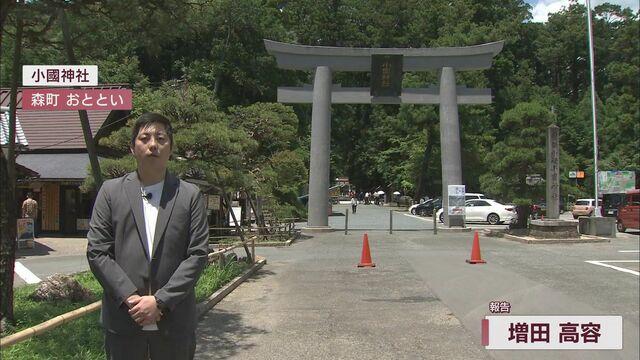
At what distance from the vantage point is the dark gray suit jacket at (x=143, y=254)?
9.78ft

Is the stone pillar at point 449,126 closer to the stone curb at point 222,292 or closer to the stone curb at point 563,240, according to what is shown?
the stone curb at point 563,240

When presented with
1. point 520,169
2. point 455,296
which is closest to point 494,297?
point 455,296

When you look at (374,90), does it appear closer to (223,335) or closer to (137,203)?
(223,335)

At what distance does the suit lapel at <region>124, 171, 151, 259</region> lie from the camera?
304 cm

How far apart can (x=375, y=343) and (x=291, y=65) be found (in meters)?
19.0

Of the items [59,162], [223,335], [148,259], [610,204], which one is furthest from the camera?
[610,204]

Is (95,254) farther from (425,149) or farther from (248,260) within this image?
(425,149)

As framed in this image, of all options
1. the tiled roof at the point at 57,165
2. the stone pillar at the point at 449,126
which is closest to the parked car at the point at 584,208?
the stone pillar at the point at 449,126

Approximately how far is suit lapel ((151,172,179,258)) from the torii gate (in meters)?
19.7

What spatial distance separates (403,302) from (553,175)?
12.4 m

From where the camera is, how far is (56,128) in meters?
23.2

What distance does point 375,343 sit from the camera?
621cm

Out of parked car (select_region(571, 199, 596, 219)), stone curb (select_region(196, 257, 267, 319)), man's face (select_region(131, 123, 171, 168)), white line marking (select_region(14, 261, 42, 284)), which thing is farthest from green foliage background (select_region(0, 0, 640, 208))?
parked car (select_region(571, 199, 596, 219))
